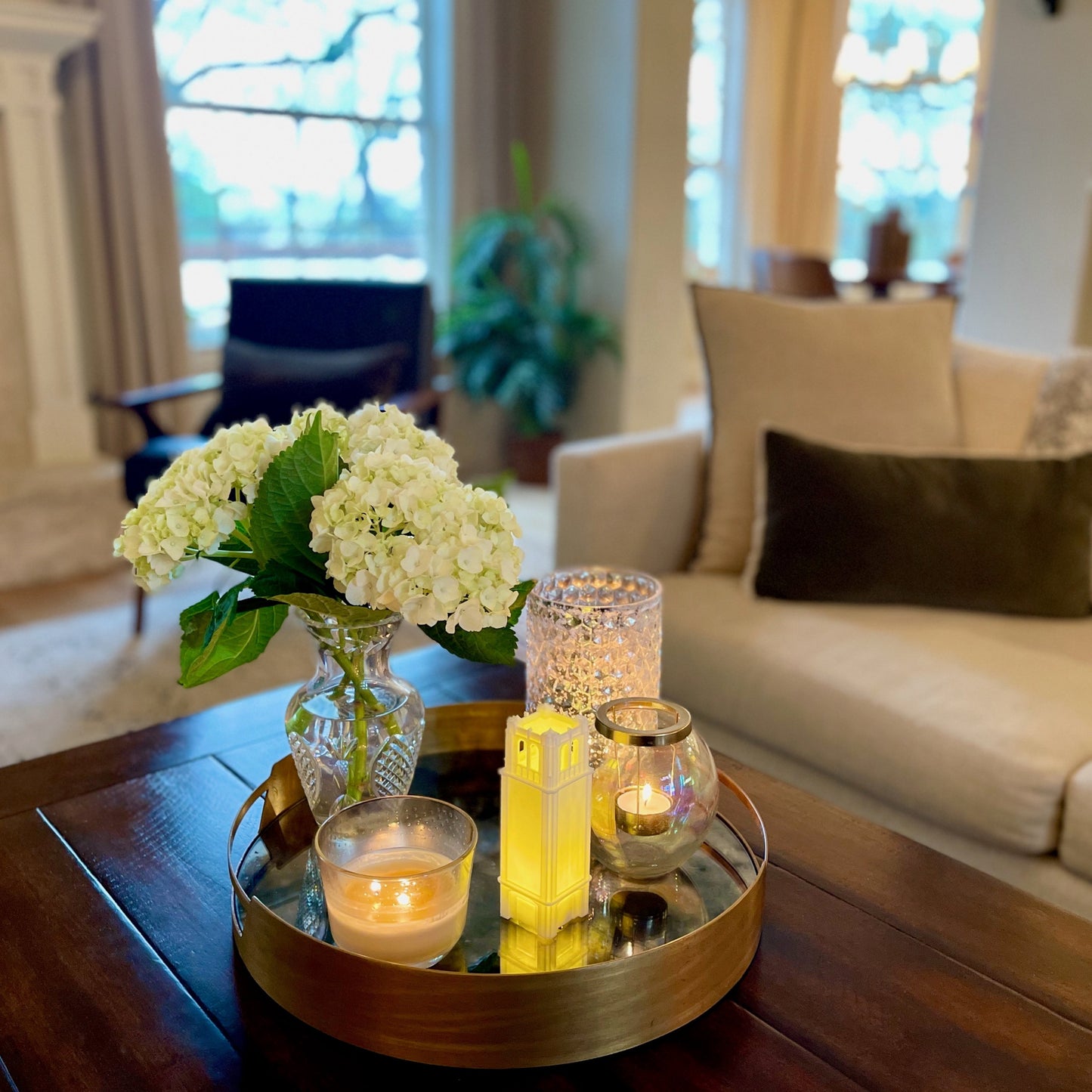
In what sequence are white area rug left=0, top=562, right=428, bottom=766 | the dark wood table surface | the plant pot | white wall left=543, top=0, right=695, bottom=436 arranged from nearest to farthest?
the dark wood table surface → white area rug left=0, top=562, right=428, bottom=766 → white wall left=543, top=0, right=695, bottom=436 → the plant pot

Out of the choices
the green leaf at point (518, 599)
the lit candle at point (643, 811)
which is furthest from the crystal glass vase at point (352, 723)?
the lit candle at point (643, 811)

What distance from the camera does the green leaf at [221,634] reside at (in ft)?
3.03

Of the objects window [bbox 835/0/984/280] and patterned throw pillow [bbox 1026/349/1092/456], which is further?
window [bbox 835/0/984/280]

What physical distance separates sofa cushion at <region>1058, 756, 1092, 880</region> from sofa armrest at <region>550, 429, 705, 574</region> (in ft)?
2.85

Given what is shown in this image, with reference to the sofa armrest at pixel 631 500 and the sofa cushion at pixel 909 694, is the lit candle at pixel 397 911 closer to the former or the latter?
the sofa cushion at pixel 909 694

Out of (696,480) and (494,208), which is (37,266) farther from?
(696,480)

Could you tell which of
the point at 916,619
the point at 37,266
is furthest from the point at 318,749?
the point at 37,266

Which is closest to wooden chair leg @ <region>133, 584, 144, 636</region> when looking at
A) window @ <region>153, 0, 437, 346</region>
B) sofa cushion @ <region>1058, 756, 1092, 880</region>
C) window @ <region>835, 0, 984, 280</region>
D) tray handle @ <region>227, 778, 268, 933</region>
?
window @ <region>153, 0, 437, 346</region>

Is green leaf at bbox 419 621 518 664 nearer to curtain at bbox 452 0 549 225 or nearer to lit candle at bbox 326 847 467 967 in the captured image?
lit candle at bbox 326 847 467 967

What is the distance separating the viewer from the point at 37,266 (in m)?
3.38

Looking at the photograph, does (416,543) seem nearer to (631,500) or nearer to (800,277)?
(631,500)

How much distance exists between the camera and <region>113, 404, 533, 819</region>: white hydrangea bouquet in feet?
2.82

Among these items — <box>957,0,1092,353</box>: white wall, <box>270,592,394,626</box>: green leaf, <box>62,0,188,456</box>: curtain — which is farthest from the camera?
<box>957,0,1092,353</box>: white wall

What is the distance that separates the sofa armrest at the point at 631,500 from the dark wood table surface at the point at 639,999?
33.3 inches
